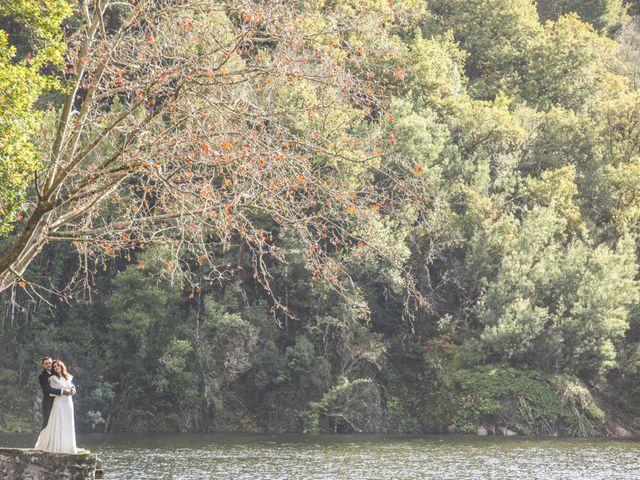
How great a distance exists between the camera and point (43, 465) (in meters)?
19.4

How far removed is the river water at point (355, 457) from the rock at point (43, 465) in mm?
14893

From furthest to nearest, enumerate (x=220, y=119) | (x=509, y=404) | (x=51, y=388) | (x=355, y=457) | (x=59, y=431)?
(x=509, y=404), (x=355, y=457), (x=51, y=388), (x=59, y=431), (x=220, y=119)

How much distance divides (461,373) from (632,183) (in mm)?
14944

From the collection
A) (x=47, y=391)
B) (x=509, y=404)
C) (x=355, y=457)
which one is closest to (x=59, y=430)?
(x=47, y=391)

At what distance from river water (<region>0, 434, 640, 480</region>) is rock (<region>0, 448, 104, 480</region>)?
586 inches

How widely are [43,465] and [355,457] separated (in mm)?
24502

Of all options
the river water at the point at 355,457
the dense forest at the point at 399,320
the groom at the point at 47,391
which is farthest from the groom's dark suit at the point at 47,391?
the dense forest at the point at 399,320

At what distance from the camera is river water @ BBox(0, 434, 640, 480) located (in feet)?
121

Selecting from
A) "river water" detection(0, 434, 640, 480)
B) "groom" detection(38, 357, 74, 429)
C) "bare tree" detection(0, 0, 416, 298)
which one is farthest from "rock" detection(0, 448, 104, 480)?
"river water" detection(0, 434, 640, 480)

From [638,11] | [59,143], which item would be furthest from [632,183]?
[59,143]

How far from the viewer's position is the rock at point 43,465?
19.3 metres

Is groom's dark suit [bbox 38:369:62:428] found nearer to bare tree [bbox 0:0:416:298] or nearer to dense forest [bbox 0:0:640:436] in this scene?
bare tree [bbox 0:0:416:298]

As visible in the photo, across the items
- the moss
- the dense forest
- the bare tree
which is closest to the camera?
the bare tree

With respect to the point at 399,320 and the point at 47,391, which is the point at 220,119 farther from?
the point at 399,320
